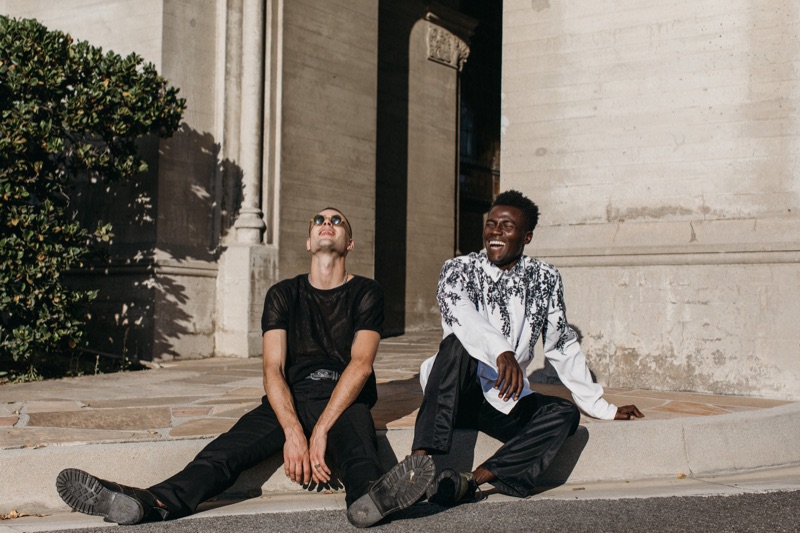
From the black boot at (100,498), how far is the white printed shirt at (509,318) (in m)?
1.65

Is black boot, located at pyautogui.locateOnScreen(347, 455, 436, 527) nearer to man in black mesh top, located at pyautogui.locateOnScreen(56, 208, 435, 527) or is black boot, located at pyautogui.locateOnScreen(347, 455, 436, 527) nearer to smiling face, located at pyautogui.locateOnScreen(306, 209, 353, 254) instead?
man in black mesh top, located at pyautogui.locateOnScreen(56, 208, 435, 527)

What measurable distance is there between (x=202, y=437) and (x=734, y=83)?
5.43m

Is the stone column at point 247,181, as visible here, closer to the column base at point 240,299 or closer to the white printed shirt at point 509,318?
the column base at point 240,299

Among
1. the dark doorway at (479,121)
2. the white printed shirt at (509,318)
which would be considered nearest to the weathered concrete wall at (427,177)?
the dark doorway at (479,121)

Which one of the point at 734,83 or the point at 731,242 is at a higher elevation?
the point at 734,83

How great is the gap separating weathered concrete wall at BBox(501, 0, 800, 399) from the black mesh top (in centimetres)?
375

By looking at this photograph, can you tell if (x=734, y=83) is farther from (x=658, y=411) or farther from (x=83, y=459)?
(x=83, y=459)

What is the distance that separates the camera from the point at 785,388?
24.8 feet

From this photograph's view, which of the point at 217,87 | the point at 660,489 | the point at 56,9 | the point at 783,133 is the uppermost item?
the point at 56,9

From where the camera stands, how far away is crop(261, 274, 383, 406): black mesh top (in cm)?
498

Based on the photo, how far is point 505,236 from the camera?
530 centimetres

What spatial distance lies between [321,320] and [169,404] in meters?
2.31

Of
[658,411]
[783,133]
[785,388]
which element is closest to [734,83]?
[783,133]

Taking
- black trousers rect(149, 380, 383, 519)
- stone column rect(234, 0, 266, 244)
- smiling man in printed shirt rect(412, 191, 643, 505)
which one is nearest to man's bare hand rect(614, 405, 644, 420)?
smiling man in printed shirt rect(412, 191, 643, 505)
